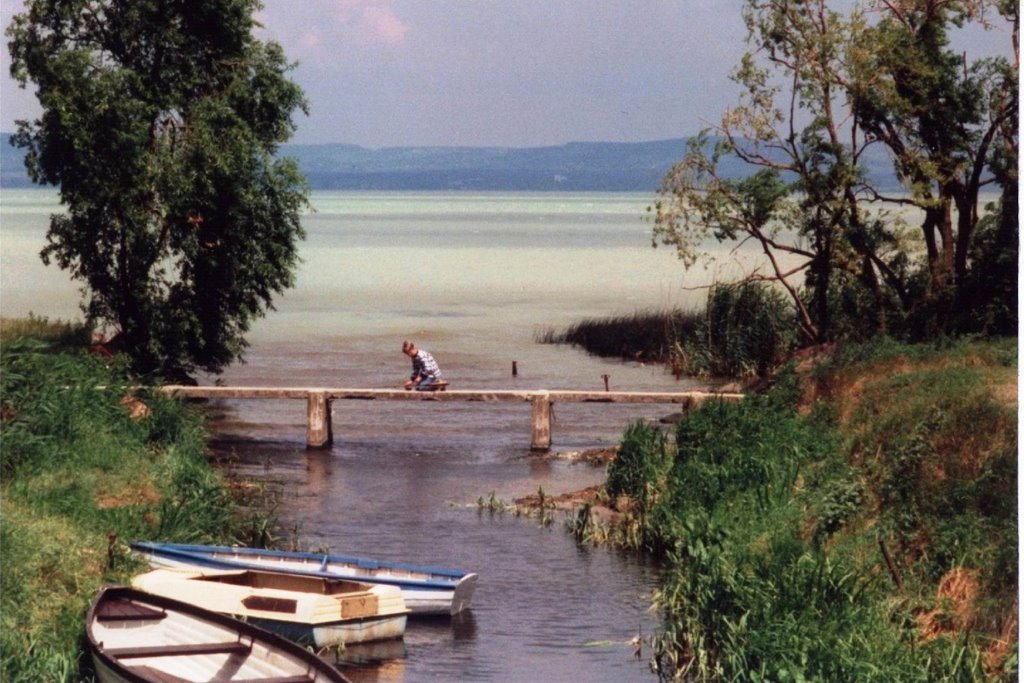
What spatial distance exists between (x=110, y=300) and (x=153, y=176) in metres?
4.03

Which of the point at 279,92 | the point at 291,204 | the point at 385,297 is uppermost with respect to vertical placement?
the point at 279,92

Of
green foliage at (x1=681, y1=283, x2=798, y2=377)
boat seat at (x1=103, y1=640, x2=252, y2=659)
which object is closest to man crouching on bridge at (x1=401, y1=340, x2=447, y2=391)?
green foliage at (x1=681, y1=283, x2=798, y2=377)

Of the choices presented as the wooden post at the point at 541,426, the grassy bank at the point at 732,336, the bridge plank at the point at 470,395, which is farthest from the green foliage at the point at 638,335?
the wooden post at the point at 541,426

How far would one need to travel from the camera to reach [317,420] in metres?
31.8

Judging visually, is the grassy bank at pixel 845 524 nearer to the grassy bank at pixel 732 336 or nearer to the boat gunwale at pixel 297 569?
the boat gunwale at pixel 297 569

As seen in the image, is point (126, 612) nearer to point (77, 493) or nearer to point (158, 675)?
point (158, 675)

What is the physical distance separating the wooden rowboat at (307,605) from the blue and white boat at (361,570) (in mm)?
482

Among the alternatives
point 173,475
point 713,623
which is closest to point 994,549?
point 713,623

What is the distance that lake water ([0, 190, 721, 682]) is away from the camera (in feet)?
57.3

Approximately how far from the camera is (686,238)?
32781 millimetres

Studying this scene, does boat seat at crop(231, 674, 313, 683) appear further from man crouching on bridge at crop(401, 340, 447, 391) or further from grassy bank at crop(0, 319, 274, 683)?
man crouching on bridge at crop(401, 340, 447, 391)

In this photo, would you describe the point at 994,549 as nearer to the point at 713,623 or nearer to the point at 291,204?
the point at 713,623

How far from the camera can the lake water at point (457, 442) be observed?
17469 millimetres

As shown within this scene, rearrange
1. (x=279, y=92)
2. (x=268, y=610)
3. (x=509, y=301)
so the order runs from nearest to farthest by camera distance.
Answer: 1. (x=268, y=610)
2. (x=279, y=92)
3. (x=509, y=301)
